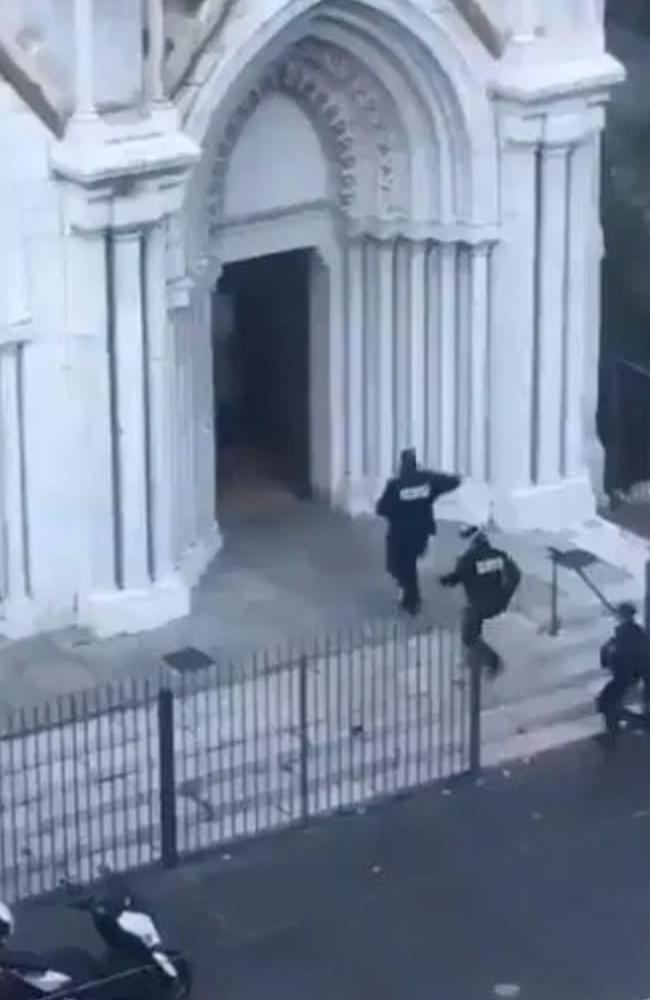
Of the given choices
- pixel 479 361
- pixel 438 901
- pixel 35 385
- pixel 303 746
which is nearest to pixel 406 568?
pixel 479 361

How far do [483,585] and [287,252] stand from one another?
3.78 meters

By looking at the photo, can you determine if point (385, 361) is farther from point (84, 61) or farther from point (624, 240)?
point (624, 240)

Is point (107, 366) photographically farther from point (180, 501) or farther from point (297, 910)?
point (297, 910)

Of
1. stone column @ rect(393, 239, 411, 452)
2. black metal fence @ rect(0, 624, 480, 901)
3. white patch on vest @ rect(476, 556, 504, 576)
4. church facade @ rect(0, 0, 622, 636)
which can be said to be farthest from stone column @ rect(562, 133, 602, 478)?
black metal fence @ rect(0, 624, 480, 901)

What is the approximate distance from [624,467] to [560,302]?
310 cm

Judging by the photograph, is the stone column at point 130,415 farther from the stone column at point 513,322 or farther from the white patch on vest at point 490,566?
the stone column at point 513,322

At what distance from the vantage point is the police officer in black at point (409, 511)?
26.9m

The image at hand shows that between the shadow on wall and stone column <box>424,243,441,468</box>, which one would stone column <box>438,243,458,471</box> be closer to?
stone column <box>424,243,441,468</box>

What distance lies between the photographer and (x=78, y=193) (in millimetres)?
25469

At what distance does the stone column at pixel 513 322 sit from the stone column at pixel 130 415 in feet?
11.9

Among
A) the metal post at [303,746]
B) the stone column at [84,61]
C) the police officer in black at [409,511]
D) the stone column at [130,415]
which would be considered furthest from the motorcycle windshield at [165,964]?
the stone column at [84,61]

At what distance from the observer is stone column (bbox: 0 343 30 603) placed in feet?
Result: 85.5

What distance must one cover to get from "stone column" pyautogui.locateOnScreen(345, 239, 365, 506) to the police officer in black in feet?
6.12

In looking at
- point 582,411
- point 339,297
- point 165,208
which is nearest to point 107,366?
point 165,208
